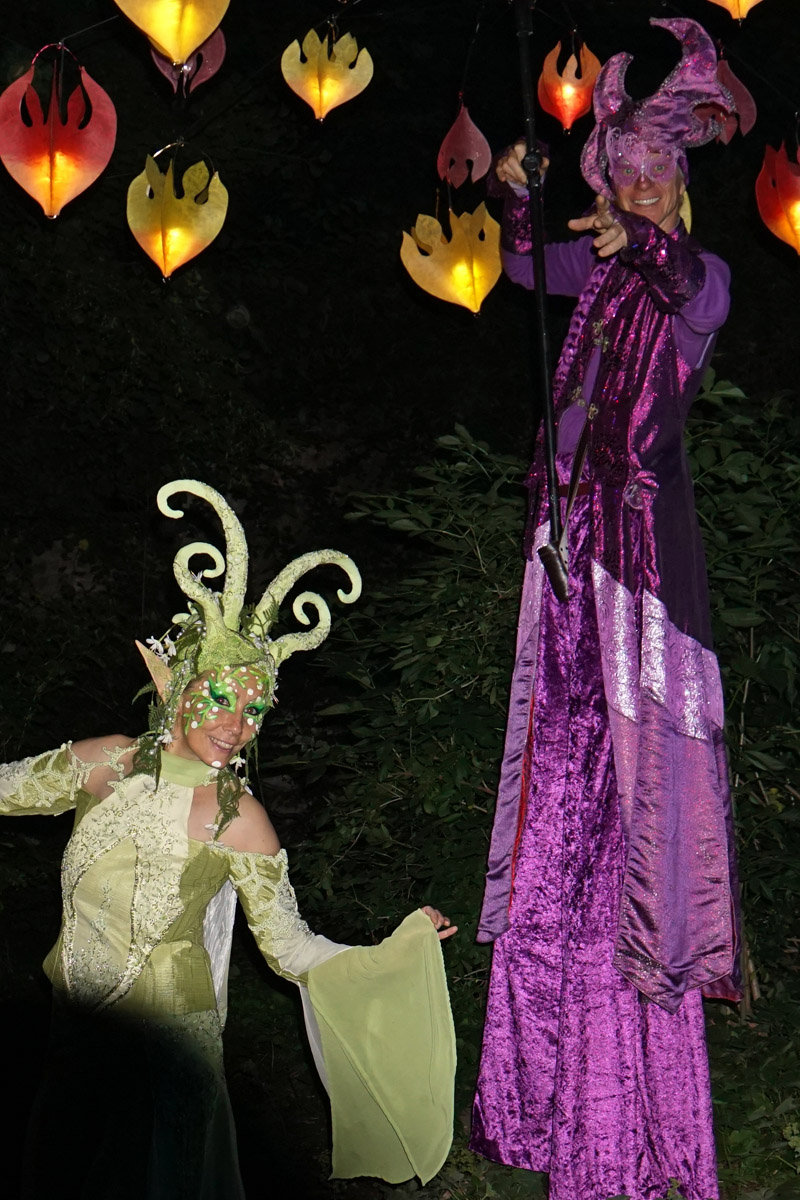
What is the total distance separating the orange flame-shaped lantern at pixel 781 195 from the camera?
4078 millimetres

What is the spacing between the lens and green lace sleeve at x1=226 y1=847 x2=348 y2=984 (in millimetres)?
2871

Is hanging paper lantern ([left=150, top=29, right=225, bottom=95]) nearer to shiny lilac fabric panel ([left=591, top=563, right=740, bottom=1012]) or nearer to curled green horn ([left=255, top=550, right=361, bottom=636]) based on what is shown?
curled green horn ([left=255, top=550, right=361, bottom=636])

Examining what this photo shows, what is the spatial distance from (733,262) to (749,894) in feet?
13.0

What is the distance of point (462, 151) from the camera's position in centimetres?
447

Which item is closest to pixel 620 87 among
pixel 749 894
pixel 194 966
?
pixel 194 966

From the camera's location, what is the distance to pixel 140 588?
6.82 metres

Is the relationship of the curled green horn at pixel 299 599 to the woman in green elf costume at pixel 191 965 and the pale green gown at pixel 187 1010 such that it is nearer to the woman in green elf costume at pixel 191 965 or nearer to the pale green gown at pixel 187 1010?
the woman in green elf costume at pixel 191 965

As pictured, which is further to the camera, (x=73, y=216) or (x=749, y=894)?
(x=73, y=216)

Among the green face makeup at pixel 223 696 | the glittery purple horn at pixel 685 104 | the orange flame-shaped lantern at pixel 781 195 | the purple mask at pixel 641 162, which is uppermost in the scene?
the orange flame-shaped lantern at pixel 781 195

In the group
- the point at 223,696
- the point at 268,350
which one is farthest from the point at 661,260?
the point at 268,350

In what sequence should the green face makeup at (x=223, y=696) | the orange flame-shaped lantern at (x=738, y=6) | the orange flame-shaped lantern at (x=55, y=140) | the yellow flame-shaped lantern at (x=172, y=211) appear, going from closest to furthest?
1. the green face makeup at (x=223, y=696)
2. the orange flame-shaped lantern at (x=738, y=6)
3. the orange flame-shaped lantern at (x=55, y=140)
4. the yellow flame-shaped lantern at (x=172, y=211)

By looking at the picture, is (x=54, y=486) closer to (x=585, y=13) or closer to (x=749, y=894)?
(x=585, y=13)

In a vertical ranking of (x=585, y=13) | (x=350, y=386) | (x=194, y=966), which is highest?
(x=585, y=13)

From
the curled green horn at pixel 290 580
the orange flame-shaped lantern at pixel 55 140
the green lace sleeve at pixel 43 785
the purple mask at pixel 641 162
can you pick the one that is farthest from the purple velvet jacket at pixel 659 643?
the orange flame-shaped lantern at pixel 55 140
